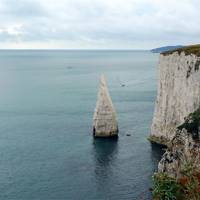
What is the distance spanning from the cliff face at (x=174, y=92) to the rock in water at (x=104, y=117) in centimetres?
1119

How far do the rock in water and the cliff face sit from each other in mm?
11191

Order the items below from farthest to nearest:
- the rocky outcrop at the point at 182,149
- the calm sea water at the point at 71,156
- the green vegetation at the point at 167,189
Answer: the calm sea water at the point at 71,156 → the rocky outcrop at the point at 182,149 → the green vegetation at the point at 167,189

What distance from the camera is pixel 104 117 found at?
117m

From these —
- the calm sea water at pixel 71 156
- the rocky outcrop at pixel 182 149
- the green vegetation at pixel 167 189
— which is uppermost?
the rocky outcrop at pixel 182 149

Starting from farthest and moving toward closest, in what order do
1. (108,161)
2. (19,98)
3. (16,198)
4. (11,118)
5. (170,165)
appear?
1. (19,98)
2. (11,118)
3. (108,161)
4. (16,198)
5. (170,165)

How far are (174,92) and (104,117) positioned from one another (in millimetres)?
20991

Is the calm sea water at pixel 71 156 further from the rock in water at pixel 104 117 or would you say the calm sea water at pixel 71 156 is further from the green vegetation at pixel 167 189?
the green vegetation at pixel 167 189

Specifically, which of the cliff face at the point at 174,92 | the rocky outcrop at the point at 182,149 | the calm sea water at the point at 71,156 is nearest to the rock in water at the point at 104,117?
the calm sea water at the point at 71,156

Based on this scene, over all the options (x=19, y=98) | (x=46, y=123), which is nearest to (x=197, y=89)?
(x=46, y=123)

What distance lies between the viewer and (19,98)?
19100cm

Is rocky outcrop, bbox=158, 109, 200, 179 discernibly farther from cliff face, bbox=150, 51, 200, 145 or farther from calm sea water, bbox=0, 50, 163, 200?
cliff face, bbox=150, 51, 200, 145

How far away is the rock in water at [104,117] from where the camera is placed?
117250 millimetres

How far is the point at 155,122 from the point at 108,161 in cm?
1884

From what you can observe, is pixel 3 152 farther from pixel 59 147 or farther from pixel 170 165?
pixel 170 165
